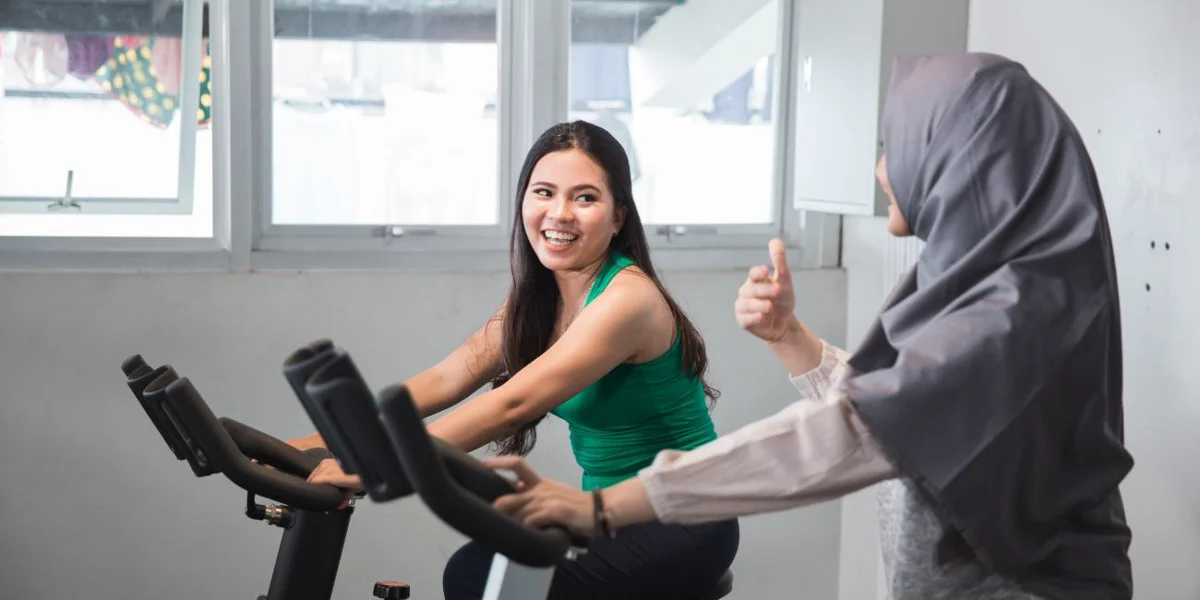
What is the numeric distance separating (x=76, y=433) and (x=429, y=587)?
3.23 ft

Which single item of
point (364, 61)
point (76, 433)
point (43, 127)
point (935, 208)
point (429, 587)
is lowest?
point (429, 587)

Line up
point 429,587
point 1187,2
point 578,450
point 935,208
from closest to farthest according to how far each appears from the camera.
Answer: point 935,208
point 1187,2
point 578,450
point 429,587

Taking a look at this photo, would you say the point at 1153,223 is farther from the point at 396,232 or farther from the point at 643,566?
the point at 396,232

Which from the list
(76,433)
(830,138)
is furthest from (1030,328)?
(76,433)

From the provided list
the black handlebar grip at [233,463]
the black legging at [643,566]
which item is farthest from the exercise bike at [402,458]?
the black legging at [643,566]

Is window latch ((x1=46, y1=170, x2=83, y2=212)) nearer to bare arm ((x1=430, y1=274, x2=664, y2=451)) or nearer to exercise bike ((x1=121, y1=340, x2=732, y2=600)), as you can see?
exercise bike ((x1=121, y1=340, x2=732, y2=600))

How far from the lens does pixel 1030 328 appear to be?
51.4 inches

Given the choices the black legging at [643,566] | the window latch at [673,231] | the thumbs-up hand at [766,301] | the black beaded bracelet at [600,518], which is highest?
the window latch at [673,231]

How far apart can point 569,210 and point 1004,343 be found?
3.50ft

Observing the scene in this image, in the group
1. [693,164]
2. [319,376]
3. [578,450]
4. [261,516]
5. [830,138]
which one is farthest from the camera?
[693,164]

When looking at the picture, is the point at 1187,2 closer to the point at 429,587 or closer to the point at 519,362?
the point at 519,362

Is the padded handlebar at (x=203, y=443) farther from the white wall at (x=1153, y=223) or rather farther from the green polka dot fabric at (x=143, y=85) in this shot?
the green polka dot fabric at (x=143, y=85)

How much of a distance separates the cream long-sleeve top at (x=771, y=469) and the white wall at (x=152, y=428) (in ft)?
6.55

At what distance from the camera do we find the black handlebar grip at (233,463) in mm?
1601
